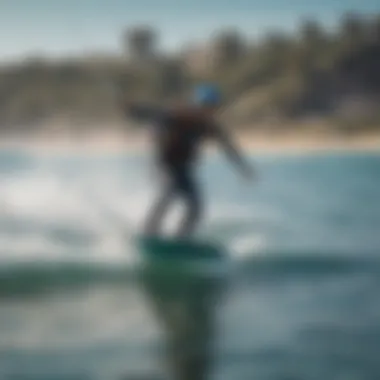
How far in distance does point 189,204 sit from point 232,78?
23 cm

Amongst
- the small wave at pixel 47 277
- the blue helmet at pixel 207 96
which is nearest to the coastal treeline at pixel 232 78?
the blue helmet at pixel 207 96

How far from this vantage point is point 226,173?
140cm

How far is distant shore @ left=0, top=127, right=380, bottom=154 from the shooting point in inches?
55.4

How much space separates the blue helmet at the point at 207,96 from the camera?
4.64 feet

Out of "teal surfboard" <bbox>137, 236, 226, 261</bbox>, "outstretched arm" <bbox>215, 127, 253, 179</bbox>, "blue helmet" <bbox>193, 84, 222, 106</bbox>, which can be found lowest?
"teal surfboard" <bbox>137, 236, 226, 261</bbox>

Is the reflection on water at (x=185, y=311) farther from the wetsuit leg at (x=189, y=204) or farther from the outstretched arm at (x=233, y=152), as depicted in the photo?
the outstretched arm at (x=233, y=152)

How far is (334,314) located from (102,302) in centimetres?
39

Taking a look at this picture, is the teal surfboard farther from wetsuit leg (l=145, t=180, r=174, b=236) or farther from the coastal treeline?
the coastal treeline

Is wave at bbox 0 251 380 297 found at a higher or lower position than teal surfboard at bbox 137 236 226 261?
lower

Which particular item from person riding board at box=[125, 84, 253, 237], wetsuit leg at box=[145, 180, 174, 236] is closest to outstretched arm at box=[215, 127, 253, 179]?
person riding board at box=[125, 84, 253, 237]

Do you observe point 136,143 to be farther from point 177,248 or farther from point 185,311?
point 185,311

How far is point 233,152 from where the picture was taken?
4.62 feet

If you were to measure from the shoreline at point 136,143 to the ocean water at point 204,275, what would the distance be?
0.05 ft

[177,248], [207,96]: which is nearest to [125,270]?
[177,248]
